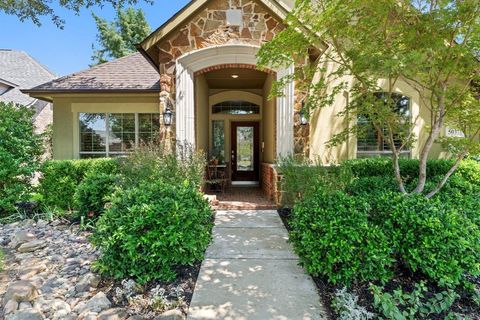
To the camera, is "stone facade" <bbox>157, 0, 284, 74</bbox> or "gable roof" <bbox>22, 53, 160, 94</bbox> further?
"gable roof" <bbox>22, 53, 160, 94</bbox>

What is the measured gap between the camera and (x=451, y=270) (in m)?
3.09

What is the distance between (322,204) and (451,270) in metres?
1.53

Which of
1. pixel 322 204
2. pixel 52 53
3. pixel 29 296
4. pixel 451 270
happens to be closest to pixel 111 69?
pixel 29 296

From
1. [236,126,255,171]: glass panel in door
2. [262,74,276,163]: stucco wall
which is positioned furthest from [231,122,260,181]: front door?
[262,74,276,163]: stucco wall

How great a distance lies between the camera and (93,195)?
5.93m

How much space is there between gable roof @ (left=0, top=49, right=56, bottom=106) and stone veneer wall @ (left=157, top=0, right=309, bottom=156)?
37.5ft

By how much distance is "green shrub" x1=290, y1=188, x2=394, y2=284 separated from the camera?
10.5 feet

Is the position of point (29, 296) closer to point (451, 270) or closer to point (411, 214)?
point (411, 214)

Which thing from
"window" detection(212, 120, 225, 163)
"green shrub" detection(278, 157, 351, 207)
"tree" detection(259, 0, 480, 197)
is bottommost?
"green shrub" detection(278, 157, 351, 207)

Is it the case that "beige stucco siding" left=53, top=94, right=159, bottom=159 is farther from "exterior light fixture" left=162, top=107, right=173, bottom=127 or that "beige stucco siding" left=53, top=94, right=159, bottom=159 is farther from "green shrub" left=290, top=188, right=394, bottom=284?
"green shrub" left=290, top=188, right=394, bottom=284

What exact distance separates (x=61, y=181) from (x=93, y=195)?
169 cm

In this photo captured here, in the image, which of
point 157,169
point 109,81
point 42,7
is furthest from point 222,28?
point 42,7

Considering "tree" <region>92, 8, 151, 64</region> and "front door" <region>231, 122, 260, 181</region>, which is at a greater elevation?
"tree" <region>92, 8, 151, 64</region>

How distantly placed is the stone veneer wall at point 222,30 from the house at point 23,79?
1067 cm
